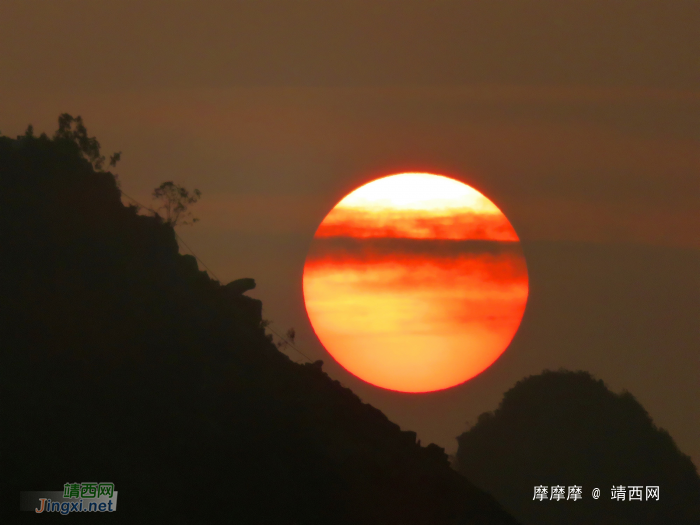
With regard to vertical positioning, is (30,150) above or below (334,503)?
above

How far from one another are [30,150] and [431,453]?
47429 millimetres

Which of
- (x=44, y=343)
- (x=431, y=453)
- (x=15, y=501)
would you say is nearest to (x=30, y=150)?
(x=44, y=343)

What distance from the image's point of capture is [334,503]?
78.8 meters

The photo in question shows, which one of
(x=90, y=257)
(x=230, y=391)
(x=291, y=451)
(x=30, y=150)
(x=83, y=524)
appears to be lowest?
(x=83, y=524)

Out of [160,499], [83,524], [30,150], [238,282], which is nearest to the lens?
[83,524]

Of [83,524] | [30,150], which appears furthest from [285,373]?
[30,150]

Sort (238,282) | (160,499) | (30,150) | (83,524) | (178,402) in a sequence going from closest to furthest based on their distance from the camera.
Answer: (83,524)
(160,499)
(178,402)
(30,150)
(238,282)

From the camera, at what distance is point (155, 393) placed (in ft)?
253

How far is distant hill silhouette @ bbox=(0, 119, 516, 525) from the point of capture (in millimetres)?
72375

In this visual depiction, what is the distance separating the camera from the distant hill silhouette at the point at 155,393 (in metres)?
72.4

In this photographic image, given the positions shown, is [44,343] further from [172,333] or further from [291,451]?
[291,451]

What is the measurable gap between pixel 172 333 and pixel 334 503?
20.1 m

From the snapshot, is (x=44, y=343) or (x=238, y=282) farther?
(x=238, y=282)

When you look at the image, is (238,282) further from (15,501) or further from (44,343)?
(15,501)
